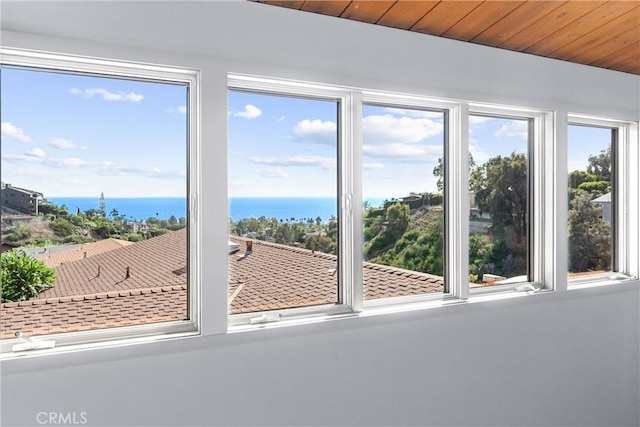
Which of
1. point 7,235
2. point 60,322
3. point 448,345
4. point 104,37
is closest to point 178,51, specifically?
point 104,37

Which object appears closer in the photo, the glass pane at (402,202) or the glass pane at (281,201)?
the glass pane at (281,201)

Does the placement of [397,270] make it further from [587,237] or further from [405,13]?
[587,237]

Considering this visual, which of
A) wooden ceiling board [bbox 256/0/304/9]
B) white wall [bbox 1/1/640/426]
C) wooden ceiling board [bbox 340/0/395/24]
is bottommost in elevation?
white wall [bbox 1/1/640/426]

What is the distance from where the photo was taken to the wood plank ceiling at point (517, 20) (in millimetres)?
1918

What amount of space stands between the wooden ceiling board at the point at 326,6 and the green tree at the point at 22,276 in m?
1.41

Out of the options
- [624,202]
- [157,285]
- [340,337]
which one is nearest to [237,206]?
[157,285]

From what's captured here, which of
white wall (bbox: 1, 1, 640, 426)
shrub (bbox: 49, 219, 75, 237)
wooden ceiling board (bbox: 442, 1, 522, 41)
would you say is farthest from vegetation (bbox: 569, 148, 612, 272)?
shrub (bbox: 49, 219, 75, 237)

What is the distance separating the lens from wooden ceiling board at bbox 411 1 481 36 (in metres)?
1.93

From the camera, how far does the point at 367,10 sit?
75.7 inches

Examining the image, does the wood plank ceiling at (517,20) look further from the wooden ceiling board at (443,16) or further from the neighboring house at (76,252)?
the neighboring house at (76,252)

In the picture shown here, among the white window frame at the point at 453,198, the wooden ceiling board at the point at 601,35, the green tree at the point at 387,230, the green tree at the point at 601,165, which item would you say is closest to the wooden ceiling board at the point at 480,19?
the white window frame at the point at 453,198

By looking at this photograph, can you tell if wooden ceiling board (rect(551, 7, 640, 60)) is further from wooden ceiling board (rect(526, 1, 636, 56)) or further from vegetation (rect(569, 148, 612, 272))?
vegetation (rect(569, 148, 612, 272))

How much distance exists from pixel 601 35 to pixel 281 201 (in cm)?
181

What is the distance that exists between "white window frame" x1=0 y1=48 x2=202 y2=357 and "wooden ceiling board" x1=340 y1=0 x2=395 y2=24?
2.30 feet
